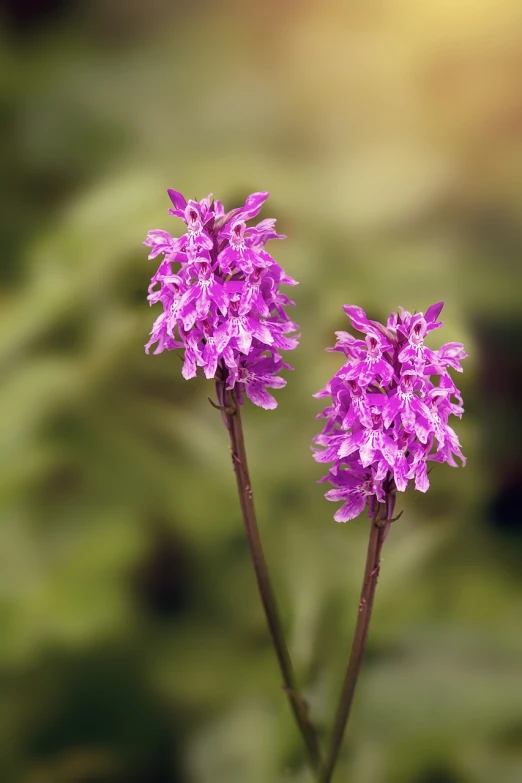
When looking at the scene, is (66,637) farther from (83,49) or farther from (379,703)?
(83,49)

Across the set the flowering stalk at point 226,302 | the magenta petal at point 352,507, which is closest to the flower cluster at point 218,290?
the flowering stalk at point 226,302

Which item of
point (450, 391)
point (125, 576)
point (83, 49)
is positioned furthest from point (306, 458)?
point (83, 49)

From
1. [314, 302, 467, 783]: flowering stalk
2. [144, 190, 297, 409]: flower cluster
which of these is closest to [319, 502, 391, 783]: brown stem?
[314, 302, 467, 783]: flowering stalk

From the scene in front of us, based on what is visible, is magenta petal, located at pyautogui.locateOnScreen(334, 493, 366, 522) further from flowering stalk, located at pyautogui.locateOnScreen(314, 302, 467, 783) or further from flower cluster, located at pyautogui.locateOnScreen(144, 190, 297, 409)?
flower cluster, located at pyautogui.locateOnScreen(144, 190, 297, 409)

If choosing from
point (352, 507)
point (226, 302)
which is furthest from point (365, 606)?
point (226, 302)

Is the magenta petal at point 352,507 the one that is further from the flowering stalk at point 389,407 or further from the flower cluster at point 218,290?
the flower cluster at point 218,290

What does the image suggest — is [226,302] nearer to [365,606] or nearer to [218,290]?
[218,290]
